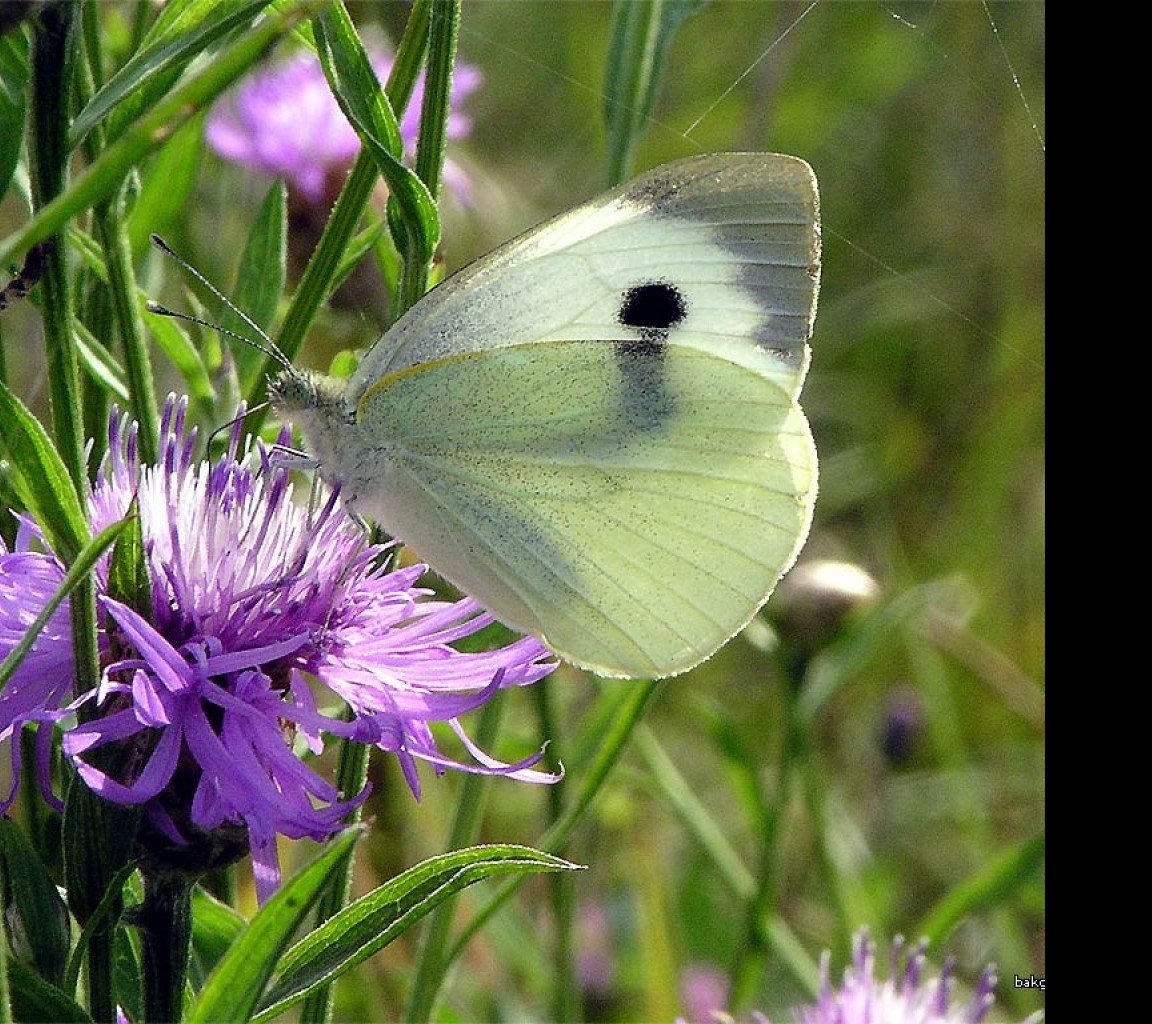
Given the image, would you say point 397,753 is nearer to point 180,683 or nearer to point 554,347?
point 180,683

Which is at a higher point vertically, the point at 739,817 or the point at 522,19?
the point at 522,19

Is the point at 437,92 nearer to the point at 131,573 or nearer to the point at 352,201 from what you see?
the point at 352,201

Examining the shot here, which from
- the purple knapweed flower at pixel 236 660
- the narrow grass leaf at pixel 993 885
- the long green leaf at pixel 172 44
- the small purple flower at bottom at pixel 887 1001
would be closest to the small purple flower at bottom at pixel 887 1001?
the small purple flower at bottom at pixel 887 1001

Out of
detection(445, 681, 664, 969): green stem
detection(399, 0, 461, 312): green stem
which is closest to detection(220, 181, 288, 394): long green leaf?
detection(399, 0, 461, 312): green stem

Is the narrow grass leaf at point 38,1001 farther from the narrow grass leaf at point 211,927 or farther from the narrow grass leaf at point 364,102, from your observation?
the narrow grass leaf at point 364,102

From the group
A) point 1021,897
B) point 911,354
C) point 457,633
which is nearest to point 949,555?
point 911,354

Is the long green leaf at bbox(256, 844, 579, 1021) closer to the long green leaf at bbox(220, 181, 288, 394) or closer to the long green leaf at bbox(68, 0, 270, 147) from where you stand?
the long green leaf at bbox(68, 0, 270, 147)
